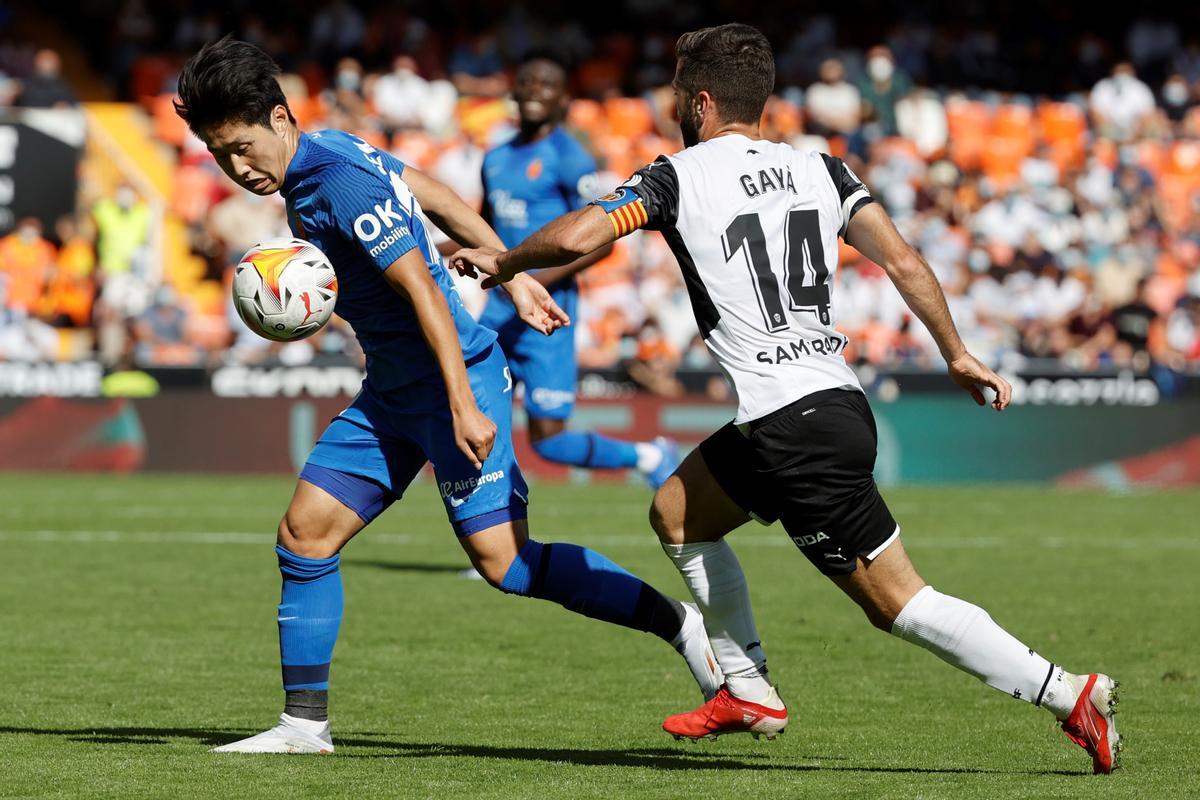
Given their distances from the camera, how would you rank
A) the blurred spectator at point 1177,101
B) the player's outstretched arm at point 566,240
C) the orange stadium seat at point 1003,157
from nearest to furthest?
the player's outstretched arm at point 566,240
the orange stadium seat at point 1003,157
the blurred spectator at point 1177,101

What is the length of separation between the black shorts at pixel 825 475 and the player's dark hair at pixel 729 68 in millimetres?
892

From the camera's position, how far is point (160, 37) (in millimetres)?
25422

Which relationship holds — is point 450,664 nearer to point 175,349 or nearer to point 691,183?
point 691,183

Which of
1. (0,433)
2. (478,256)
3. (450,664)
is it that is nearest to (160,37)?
(0,433)

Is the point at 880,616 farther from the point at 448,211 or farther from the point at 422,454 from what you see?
the point at 448,211

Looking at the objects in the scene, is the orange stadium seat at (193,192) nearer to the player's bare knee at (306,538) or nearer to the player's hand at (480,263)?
the player's bare knee at (306,538)

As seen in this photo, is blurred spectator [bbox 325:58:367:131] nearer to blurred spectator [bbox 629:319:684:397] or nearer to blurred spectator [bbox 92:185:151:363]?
blurred spectator [bbox 92:185:151:363]

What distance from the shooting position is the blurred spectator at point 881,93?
23688 mm

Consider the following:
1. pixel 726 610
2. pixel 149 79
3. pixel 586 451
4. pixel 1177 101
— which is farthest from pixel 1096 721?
pixel 1177 101

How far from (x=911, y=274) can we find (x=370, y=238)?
5.32ft

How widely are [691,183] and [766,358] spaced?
1.81ft

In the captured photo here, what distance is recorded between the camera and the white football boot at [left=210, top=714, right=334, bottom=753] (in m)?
5.61

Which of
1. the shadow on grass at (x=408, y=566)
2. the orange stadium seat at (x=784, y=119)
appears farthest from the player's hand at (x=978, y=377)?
the orange stadium seat at (x=784, y=119)

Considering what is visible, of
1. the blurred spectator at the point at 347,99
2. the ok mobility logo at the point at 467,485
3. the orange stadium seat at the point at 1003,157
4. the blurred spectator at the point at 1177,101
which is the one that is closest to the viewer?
the ok mobility logo at the point at 467,485
